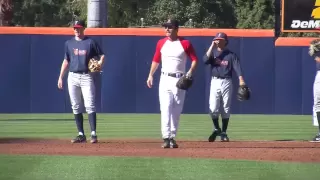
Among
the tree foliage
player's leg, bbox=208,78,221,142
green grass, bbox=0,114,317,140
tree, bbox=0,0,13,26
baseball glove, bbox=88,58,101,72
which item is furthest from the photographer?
the tree foliage

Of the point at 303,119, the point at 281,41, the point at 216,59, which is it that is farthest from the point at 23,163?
the point at 281,41

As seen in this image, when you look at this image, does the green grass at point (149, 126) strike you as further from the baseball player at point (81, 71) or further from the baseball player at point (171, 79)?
the baseball player at point (171, 79)

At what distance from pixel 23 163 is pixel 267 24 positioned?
34.2 metres

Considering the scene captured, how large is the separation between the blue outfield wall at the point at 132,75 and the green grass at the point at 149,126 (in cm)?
70

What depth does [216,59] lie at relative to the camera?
1375 centimetres

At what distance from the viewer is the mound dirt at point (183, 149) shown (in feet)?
36.8

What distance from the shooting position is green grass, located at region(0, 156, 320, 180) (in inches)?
356

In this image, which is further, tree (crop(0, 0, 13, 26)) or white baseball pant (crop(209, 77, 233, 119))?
tree (crop(0, 0, 13, 26))

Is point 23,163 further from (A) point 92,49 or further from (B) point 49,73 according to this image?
(B) point 49,73

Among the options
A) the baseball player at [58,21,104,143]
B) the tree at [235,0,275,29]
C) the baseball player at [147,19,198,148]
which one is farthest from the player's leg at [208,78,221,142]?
the tree at [235,0,275,29]

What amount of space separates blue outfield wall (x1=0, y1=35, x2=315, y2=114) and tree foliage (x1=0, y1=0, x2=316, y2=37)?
1643 centimetres

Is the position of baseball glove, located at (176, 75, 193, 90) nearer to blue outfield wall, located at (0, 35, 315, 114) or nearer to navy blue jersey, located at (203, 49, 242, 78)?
navy blue jersey, located at (203, 49, 242, 78)

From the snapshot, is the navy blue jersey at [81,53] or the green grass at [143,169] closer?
the green grass at [143,169]

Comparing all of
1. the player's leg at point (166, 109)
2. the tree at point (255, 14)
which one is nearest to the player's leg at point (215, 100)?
the player's leg at point (166, 109)
